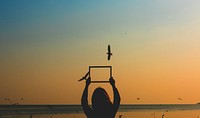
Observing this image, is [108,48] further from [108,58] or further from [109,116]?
[109,116]

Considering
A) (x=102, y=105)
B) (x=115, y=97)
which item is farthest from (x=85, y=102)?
(x=115, y=97)

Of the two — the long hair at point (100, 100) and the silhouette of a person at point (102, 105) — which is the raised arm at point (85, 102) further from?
the long hair at point (100, 100)

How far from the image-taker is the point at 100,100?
6.85 m

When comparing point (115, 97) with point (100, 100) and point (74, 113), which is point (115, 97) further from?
point (74, 113)

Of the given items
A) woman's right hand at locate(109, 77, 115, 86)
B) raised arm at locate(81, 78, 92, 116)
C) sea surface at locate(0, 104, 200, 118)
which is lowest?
sea surface at locate(0, 104, 200, 118)

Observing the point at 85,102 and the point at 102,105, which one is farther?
the point at 85,102

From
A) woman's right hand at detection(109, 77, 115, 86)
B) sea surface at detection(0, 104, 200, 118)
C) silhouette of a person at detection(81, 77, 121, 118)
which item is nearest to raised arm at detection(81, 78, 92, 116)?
silhouette of a person at detection(81, 77, 121, 118)

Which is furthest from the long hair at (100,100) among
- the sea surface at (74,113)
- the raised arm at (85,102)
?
the sea surface at (74,113)

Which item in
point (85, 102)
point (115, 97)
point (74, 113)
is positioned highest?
point (115, 97)

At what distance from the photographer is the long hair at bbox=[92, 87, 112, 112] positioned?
22.4 feet

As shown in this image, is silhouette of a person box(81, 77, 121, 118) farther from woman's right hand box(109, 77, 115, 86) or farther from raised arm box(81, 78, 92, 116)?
woman's right hand box(109, 77, 115, 86)

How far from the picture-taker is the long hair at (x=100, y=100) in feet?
22.4

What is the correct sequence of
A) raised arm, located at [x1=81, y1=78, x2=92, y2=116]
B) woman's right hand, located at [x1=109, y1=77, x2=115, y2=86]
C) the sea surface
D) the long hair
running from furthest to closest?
the sea surface, woman's right hand, located at [x1=109, y1=77, x2=115, y2=86], raised arm, located at [x1=81, y1=78, x2=92, y2=116], the long hair

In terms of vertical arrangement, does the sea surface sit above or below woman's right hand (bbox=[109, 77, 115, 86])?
below
